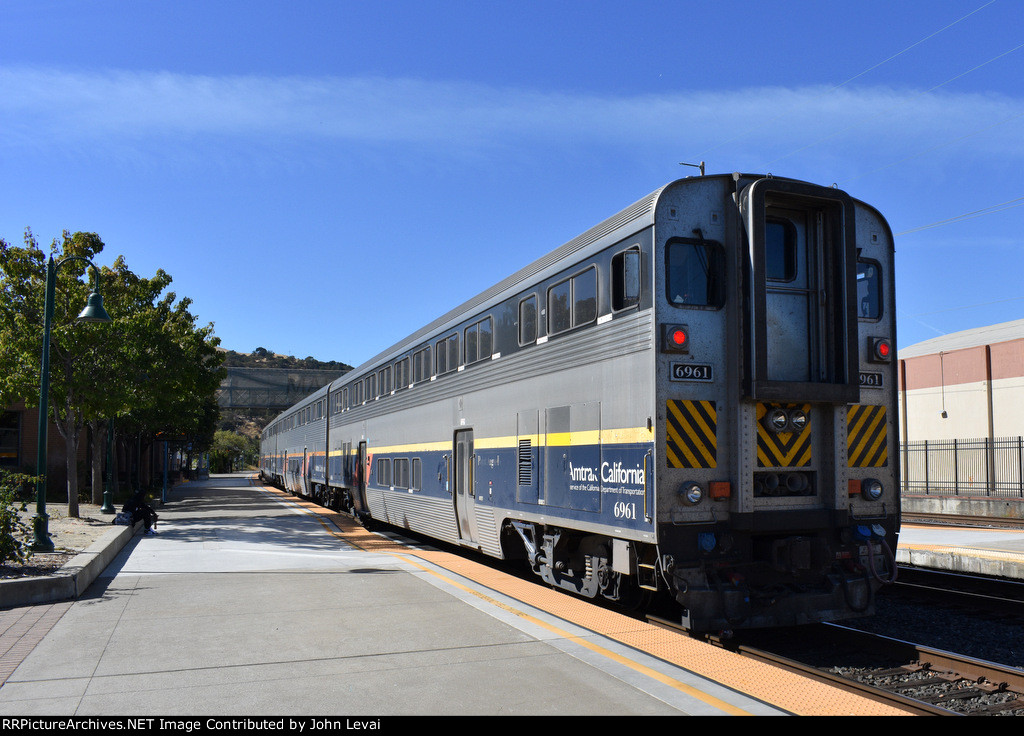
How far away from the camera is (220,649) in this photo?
6.92 m

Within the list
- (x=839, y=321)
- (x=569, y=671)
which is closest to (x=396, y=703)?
(x=569, y=671)

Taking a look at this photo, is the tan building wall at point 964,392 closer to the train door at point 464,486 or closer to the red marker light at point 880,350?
the train door at point 464,486

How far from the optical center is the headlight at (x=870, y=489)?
788cm

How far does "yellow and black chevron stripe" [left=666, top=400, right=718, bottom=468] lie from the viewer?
7.24 m

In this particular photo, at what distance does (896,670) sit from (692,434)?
8.09ft

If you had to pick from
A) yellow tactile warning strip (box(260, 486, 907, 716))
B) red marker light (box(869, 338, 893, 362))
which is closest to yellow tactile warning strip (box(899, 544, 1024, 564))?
red marker light (box(869, 338, 893, 362))

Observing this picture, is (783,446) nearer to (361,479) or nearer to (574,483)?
(574,483)

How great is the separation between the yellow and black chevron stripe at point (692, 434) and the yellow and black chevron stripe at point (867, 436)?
4.85 feet

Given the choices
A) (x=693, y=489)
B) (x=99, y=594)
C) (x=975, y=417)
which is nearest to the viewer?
(x=693, y=489)

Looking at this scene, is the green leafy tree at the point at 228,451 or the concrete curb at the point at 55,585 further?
the green leafy tree at the point at 228,451

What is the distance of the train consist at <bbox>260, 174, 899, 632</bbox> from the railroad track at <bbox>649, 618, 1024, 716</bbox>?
1.17 feet

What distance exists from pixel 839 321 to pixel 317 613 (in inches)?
234

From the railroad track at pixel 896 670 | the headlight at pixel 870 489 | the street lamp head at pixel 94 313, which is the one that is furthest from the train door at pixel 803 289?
the street lamp head at pixel 94 313

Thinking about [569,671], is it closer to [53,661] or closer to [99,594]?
[53,661]
